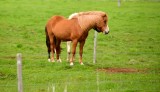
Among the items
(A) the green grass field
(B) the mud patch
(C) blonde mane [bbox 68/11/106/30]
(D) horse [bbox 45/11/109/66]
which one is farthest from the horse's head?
(B) the mud patch

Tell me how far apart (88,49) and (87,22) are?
4.66 metres

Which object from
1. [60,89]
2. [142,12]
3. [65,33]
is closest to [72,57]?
[65,33]

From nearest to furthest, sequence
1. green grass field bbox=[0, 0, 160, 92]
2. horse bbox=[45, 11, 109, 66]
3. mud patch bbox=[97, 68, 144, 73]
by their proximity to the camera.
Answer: green grass field bbox=[0, 0, 160, 92], mud patch bbox=[97, 68, 144, 73], horse bbox=[45, 11, 109, 66]

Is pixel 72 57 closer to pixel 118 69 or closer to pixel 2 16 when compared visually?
pixel 118 69

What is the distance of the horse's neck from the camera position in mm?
Answer: 17734

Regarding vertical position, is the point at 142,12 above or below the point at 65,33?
below

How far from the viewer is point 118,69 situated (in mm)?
16922

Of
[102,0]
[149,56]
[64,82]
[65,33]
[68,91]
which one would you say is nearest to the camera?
[68,91]

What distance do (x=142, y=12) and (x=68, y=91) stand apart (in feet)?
67.1

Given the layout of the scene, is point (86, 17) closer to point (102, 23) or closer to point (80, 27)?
point (80, 27)

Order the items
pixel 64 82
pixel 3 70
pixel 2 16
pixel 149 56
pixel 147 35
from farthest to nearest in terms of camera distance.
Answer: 1. pixel 2 16
2. pixel 147 35
3. pixel 149 56
4. pixel 3 70
5. pixel 64 82

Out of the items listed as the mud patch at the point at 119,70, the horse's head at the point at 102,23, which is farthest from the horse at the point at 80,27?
the mud patch at the point at 119,70

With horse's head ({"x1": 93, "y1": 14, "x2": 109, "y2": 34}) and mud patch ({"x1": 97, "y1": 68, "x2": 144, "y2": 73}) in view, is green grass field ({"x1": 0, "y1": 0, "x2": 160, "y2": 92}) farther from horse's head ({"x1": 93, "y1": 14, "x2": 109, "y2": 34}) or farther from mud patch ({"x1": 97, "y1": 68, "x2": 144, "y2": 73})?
horse's head ({"x1": 93, "y1": 14, "x2": 109, "y2": 34})

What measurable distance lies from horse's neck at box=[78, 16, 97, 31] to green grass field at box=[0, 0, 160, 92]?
4.50 feet
